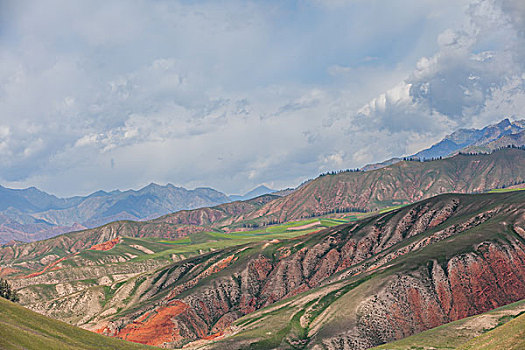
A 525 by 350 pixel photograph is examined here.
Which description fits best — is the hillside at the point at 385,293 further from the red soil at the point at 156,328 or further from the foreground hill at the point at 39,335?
the foreground hill at the point at 39,335

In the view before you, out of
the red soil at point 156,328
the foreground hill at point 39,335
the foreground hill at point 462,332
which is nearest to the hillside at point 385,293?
the red soil at point 156,328

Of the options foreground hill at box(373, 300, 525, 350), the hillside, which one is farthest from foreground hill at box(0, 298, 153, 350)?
foreground hill at box(373, 300, 525, 350)

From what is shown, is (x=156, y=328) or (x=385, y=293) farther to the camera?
(x=156, y=328)

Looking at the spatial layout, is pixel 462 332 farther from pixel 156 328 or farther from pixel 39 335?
pixel 156 328

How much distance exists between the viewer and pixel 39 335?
7088cm

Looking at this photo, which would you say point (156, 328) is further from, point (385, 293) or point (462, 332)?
point (462, 332)

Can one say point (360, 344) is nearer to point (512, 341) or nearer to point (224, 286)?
point (512, 341)

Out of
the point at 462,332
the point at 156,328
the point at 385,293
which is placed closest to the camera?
the point at 462,332

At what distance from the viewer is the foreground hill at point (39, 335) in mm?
62344

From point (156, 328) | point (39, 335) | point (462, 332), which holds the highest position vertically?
point (39, 335)

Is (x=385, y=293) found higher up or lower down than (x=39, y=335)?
lower down

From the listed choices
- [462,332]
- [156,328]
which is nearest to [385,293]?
[462,332]

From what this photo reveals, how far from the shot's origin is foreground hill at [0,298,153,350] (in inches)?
2454

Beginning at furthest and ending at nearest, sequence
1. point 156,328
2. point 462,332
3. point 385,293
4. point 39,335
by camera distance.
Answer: point 156,328 < point 385,293 < point 462,332 < point 39,335
